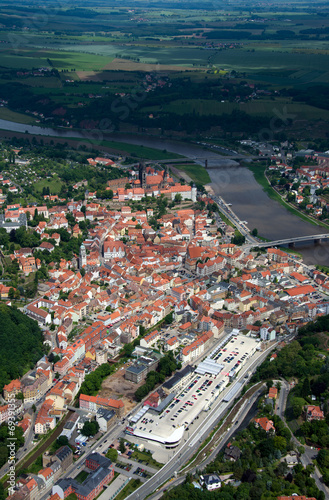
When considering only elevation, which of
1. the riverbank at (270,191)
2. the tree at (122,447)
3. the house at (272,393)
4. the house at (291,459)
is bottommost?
the riverbank at (270,191)

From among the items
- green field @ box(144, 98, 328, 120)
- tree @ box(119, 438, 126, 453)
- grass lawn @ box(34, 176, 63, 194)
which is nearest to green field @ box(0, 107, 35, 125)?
green field @ box(144, 98, 328, 120)

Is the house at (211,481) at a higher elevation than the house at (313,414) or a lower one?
higher

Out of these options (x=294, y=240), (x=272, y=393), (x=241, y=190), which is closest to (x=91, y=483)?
(x=272, y=393)

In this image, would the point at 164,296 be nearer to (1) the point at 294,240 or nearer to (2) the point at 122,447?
(2) the point at 122,447

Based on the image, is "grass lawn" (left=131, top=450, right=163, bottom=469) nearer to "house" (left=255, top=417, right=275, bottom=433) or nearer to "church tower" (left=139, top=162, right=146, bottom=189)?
"house" (left=255, top=417, right=275, bottom=433)

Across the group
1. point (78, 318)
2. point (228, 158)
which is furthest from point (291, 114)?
point (78, 318)

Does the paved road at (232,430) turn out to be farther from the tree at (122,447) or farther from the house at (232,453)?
the tree at (122,447)

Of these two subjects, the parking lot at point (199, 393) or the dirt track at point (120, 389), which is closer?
the parking lot at point (199, 393)

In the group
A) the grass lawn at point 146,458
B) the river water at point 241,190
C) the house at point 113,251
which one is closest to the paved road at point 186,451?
the grass lawn at point 146,458
